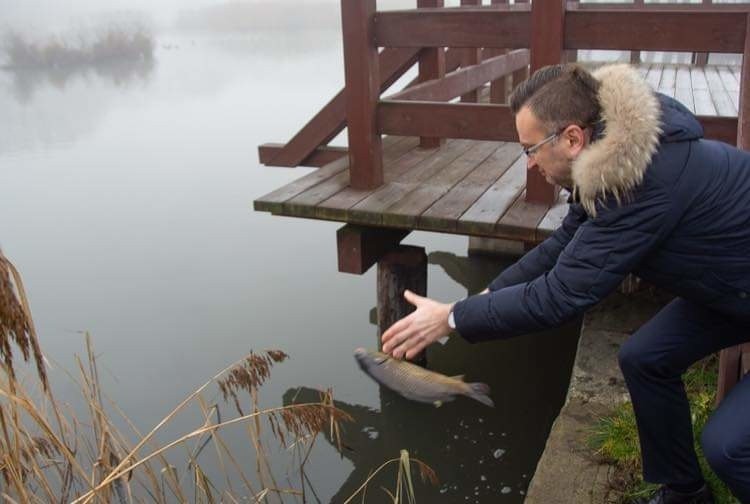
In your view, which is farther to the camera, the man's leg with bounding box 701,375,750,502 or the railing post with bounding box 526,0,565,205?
the railing post with bounding box 526,0,565,205

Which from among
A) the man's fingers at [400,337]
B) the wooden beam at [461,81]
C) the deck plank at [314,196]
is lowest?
the deck plank at [314,196]

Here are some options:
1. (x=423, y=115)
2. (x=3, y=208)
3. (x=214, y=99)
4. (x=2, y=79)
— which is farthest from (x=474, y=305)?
(x=2, y=79)

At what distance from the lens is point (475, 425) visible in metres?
5.01

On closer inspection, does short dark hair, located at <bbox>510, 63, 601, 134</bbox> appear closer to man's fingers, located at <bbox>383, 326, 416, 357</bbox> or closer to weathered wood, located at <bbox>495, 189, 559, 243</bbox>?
man's fingers, located at <bbox>383, 326, 416, 357</bbox>

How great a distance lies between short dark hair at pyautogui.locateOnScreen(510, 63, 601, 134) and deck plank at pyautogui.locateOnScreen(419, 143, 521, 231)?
2236mm

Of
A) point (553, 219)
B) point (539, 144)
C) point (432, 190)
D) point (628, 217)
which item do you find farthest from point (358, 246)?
point (628, 217)

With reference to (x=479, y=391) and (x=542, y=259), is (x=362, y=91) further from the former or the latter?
(x=542, y=259)

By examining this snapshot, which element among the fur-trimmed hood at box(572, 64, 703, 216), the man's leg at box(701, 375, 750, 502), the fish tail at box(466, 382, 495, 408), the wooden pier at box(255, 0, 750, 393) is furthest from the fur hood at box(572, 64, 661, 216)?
the fish tail at box(466, 382, 495, 408)

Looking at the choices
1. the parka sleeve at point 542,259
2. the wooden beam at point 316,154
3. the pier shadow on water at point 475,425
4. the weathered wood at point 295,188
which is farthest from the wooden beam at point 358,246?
the parka sleeve at point 542,259

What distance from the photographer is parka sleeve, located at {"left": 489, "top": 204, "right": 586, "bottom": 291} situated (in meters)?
2.56

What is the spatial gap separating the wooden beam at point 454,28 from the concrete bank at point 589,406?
1619 mm

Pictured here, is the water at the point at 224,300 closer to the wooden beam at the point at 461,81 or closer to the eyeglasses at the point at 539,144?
→ the wooden beam at the point at 461,81

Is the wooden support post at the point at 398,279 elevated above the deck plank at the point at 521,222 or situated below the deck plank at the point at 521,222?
below

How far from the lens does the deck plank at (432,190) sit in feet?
14.5
